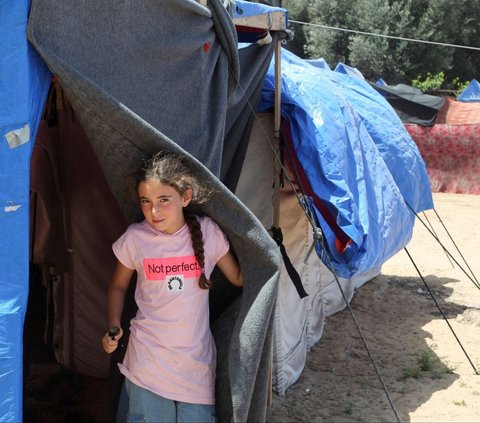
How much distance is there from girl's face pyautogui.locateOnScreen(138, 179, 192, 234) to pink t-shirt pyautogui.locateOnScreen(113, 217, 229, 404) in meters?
0.09

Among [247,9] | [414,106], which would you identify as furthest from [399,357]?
[414,106]

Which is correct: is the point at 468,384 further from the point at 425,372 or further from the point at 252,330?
the point at 252,330

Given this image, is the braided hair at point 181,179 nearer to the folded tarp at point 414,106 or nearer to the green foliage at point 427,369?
the green foliage at point 427,369

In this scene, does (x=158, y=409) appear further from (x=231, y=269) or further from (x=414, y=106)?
Result: (x=414, y=106)

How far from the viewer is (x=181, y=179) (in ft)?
9.64

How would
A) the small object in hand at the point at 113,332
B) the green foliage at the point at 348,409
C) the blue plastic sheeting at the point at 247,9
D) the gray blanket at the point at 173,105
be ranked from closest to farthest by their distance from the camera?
the gray blanket at the point at 173,105
the small object in hand at the point at 113,332
the blue plastic sheeting at the point at 247,9
the green foliage at the point at 348,409

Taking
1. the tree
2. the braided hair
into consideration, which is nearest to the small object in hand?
the braided hair

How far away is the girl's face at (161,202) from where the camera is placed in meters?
2.95

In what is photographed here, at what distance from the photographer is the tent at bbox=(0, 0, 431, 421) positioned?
2.62m

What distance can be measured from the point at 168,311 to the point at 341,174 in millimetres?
1604

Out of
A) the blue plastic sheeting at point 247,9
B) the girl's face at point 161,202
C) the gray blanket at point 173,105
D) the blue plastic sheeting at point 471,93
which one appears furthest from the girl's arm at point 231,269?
the blue plastic sheeting at point 471,93

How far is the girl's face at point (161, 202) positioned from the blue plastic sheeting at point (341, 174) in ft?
4.37

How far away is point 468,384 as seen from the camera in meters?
5.66

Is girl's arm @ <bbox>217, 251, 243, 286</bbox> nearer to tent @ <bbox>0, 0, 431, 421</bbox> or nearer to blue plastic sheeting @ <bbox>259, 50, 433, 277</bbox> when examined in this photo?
tent @ <bbox>0, 0, 431, 421</bbox>
